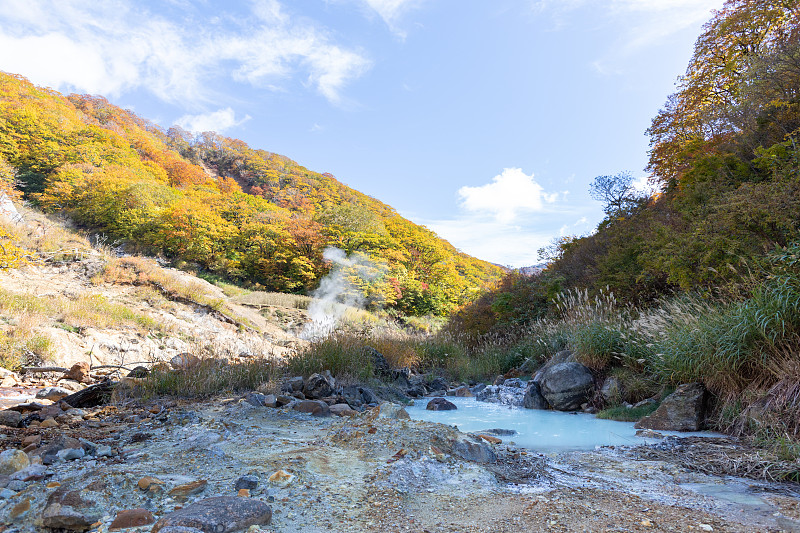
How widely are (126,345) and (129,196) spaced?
21605mm

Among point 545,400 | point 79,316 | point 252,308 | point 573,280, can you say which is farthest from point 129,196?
point 545,400

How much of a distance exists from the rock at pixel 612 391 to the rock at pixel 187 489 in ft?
17.7

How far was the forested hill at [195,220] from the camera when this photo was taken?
2566 centimetres

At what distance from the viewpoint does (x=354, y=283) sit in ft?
83.1

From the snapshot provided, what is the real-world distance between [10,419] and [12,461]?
167 cm

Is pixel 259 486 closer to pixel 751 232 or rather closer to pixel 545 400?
pixel 545 400

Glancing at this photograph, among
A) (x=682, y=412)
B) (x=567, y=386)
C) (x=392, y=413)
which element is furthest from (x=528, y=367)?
(x=392, y=413)

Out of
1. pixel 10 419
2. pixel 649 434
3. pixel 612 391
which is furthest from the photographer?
pixel 612 391

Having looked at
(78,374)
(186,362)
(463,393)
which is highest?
(186,362)

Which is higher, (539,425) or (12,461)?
(12,461)

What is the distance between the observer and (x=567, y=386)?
20.1 ft

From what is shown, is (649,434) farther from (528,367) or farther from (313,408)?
(528,367)

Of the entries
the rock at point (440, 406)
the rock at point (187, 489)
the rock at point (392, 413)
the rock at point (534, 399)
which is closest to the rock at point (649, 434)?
the rock at point (534, 399)

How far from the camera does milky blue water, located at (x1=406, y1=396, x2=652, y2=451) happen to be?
4.10 metres
